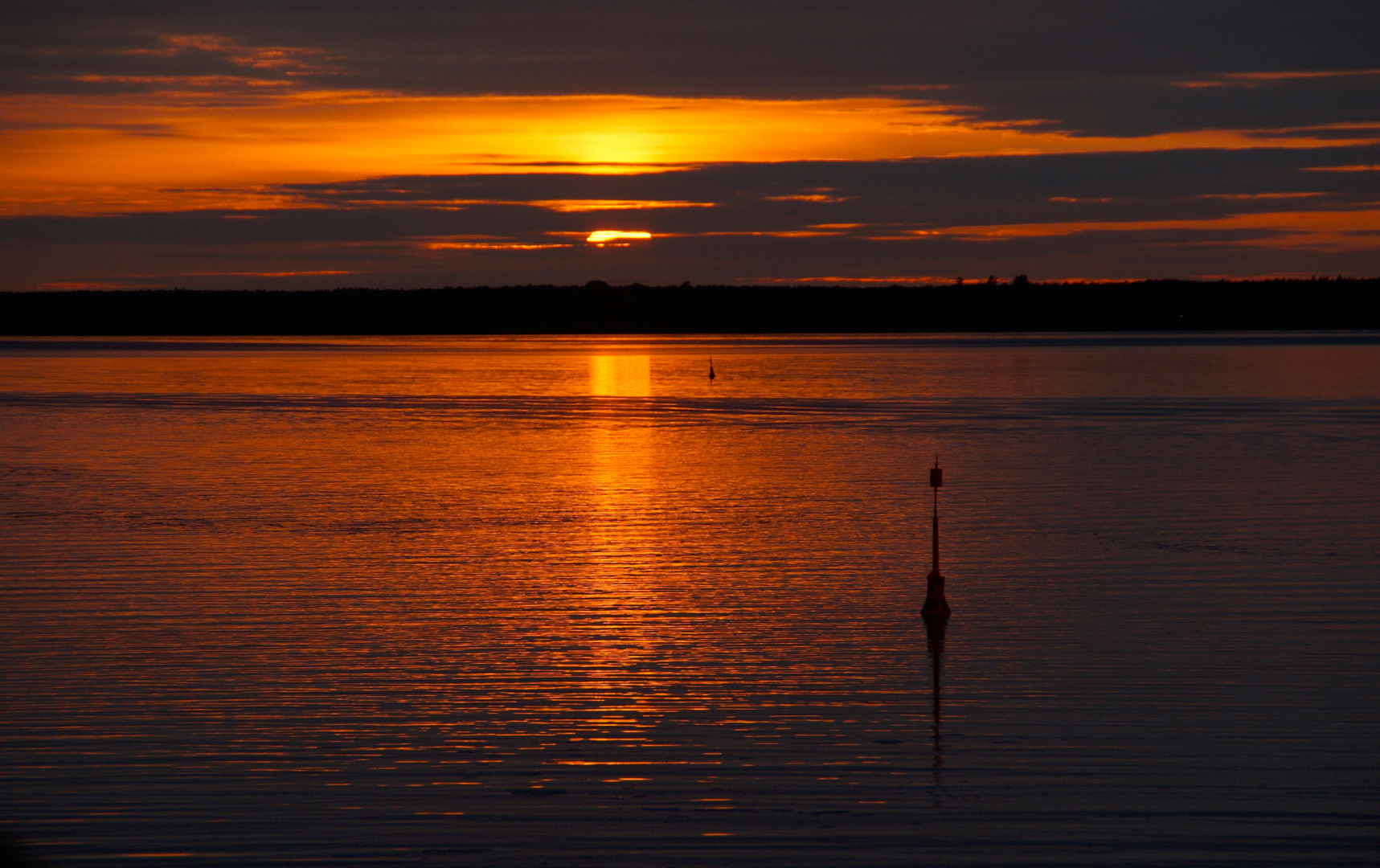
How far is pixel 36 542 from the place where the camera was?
1891cm

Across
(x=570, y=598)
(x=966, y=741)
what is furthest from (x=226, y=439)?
(x=966, y=741)

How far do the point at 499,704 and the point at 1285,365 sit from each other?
256ft

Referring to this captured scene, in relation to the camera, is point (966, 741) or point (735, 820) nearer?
point (735, 820)

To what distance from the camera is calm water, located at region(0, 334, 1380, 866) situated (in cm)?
827

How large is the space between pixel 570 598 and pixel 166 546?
661cm

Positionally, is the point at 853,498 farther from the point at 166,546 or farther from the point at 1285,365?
the point at 1285,365

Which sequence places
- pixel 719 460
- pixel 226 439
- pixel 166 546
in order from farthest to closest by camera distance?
pixel 226 439, pixel 719 460, pixel 166 546

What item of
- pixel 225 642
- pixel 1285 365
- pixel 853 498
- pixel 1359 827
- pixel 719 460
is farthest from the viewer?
pixel 1285 365

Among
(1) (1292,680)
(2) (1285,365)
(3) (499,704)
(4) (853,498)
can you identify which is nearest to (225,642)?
(3) (499,704)

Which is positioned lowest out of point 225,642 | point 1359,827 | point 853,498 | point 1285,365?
point 1359,827

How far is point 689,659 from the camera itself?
12.3 meters

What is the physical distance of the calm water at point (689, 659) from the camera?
27.1 feet

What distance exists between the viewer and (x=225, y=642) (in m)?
12.9

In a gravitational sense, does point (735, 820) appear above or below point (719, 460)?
below
